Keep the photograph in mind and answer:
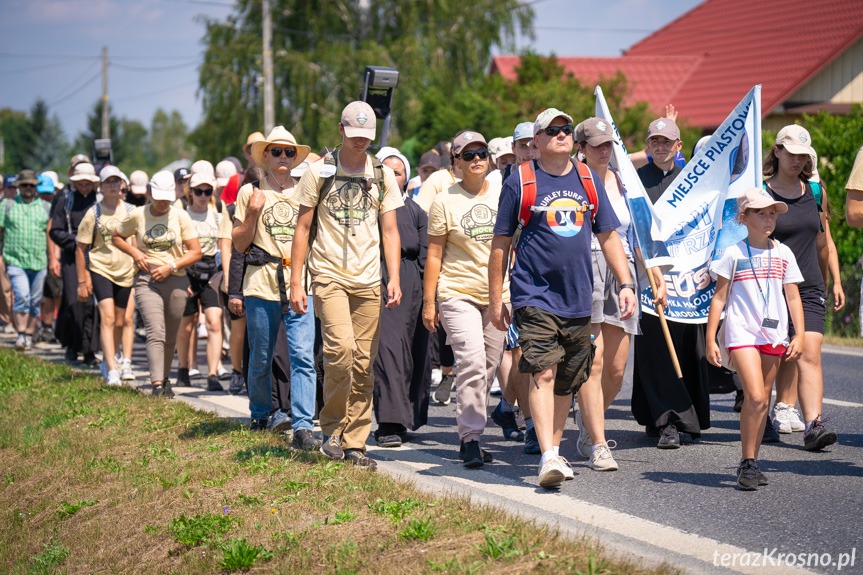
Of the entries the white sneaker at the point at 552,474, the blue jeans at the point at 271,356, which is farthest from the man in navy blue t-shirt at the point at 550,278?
the blue jeans at the point at 271,356

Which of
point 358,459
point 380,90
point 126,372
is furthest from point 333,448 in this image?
point 126,372

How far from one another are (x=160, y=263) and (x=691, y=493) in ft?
18.8

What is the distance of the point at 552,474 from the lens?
18.7ft

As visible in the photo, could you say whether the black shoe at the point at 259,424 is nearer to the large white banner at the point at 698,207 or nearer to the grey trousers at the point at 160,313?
the grey trousers at the point at 160,313

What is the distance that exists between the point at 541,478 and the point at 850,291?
34.2 ft

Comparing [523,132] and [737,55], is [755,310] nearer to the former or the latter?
[523,132]

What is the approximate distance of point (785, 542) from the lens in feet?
15.8

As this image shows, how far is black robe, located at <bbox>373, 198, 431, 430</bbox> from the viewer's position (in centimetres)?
748

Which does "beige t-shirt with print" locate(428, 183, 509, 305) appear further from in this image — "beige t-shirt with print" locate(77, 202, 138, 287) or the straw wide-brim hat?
"beige t-shirt with print" locate(77, 202, 138, 287)

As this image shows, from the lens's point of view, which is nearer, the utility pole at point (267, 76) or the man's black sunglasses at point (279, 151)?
the man's black sunglasses at point (279, 151)

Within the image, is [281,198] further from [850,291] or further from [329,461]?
[850,291]

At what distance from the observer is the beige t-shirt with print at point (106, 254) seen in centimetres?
1033

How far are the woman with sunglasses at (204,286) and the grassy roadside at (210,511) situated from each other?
1581mm

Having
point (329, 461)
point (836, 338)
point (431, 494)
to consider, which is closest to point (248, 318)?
point (329, 461)
